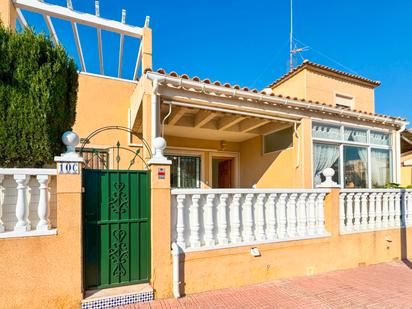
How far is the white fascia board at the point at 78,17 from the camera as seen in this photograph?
6.86m

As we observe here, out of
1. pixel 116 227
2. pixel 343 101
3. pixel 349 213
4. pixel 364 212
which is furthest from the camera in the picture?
pixel 343 101

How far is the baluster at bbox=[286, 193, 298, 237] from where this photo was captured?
17.1ft

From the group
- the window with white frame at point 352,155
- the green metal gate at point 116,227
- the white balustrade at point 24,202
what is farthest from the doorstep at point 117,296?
the window with white frame at point 352,155

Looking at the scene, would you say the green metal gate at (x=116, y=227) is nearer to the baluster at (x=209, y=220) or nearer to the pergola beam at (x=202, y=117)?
the baluster at (x=209, y=220)

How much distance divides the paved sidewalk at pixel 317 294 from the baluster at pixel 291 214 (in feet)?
3.08

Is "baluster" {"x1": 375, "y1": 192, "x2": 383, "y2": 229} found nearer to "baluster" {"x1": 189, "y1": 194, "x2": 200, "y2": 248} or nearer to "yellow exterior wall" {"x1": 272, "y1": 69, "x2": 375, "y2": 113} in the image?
"baluster" {"x1": 189, "y1": 194, "x2": 200, "y2": 248}

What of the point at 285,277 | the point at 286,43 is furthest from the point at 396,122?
the point at 286,43

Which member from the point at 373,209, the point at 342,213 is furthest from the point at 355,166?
the point at 342,213

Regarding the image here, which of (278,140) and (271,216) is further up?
(278,140)

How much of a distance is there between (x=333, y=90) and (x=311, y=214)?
25.4 ft

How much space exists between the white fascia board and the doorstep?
7343 mm

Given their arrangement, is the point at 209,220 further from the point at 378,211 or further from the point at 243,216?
the point at 378,211

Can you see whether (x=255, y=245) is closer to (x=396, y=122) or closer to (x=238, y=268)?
(x=238, y=268)

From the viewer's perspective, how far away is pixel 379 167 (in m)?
8.52
